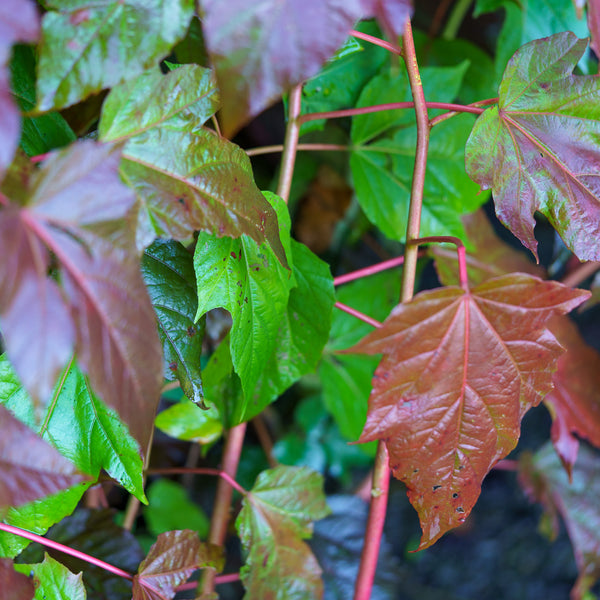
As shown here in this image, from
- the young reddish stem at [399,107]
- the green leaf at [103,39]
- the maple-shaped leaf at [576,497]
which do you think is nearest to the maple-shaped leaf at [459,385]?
the young reddish stem at [399,107]

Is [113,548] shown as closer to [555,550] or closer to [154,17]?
[154,17]

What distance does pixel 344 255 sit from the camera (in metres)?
1.22

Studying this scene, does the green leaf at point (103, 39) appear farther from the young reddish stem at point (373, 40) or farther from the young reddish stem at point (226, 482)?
the young reddish stem at point (226, 482)

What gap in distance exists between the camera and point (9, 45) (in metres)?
0.26

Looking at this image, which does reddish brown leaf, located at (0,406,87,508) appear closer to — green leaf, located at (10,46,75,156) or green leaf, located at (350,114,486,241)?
green leaf, located at (10,46,75,156)

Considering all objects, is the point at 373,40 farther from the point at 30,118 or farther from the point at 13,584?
the point at 13,584

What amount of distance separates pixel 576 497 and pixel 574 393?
0.43 m

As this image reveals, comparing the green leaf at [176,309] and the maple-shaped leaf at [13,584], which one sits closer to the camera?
the maple-shaped leaf at [13,584]

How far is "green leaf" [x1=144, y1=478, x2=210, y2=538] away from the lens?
111 cm

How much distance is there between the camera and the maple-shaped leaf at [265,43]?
0.28 m

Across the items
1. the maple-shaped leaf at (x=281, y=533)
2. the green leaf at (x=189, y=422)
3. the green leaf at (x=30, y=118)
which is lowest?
the maple-shaped leaf at (x=281, y=533)

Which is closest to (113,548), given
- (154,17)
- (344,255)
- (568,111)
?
(154,17)

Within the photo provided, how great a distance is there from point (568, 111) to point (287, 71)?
34 cm

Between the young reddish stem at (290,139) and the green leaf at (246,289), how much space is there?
0.10 meters
